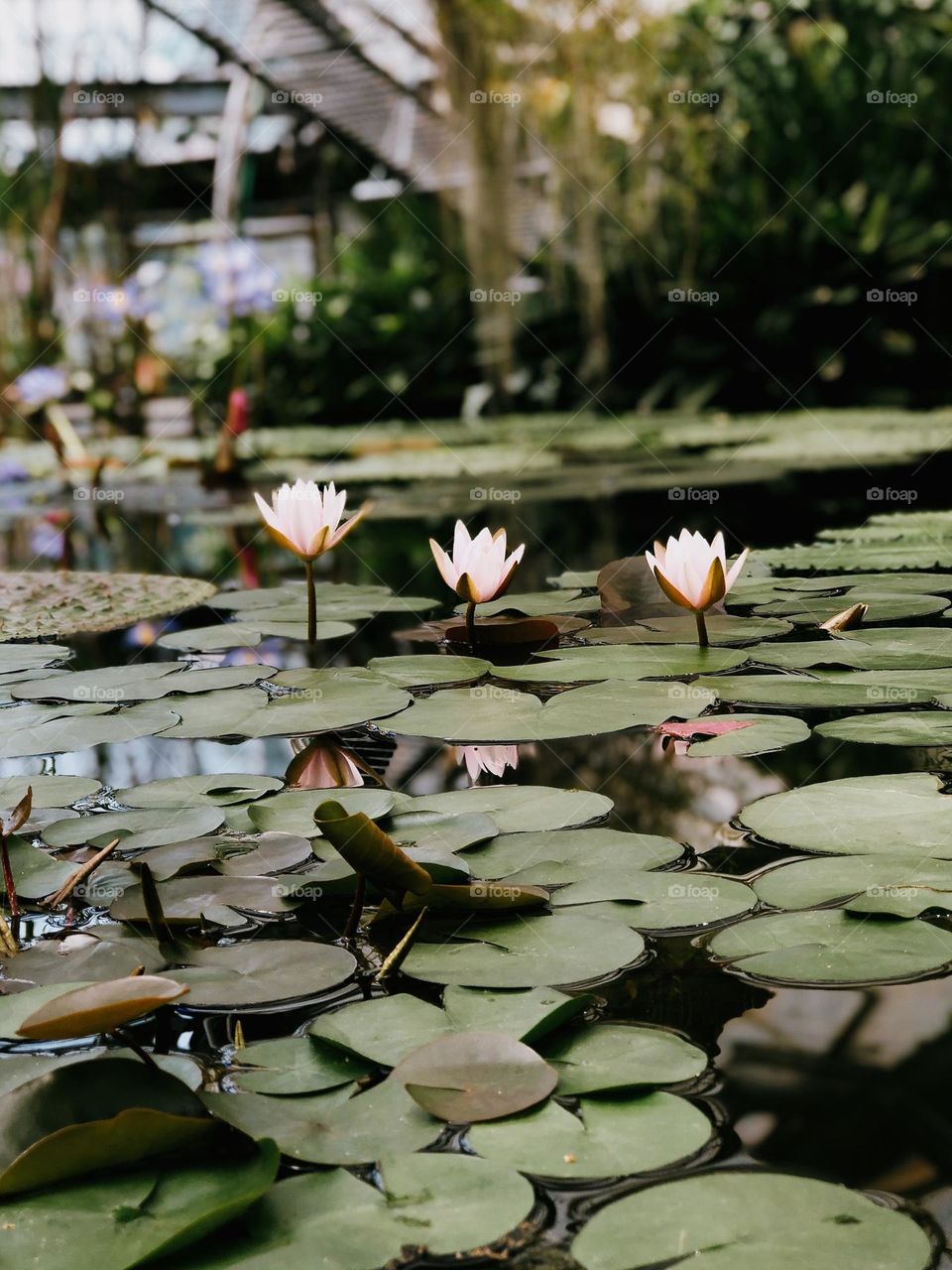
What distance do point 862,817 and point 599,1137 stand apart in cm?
63

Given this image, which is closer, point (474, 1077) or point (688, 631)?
point (474, 1077)

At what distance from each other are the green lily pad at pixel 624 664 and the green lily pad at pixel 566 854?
2.09 feet

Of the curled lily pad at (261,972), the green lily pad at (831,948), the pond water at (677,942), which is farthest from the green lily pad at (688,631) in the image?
the curled lily pad at (261,972)

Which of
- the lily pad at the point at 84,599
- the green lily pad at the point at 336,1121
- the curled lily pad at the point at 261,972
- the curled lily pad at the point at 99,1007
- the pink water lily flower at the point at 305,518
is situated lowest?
the green lily pad at the point at 336,1121

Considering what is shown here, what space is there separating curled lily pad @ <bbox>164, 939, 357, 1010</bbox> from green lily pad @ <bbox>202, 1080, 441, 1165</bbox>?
0.14m

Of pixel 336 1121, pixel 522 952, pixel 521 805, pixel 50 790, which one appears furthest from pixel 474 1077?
pixel 50 790

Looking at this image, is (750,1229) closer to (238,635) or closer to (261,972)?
(261,972)

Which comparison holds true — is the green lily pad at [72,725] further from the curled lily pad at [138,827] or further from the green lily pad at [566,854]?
the green lily pad at [566,854]

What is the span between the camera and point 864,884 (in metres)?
1.17

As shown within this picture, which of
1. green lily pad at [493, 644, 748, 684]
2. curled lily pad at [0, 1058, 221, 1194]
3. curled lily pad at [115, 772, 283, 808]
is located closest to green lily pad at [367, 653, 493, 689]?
green lily pad at [493, 644, 748, 684]

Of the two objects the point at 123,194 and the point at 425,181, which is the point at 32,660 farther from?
the point at 425,181

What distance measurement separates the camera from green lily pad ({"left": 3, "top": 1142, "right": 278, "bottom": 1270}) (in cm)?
71

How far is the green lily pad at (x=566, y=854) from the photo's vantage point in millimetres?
1243

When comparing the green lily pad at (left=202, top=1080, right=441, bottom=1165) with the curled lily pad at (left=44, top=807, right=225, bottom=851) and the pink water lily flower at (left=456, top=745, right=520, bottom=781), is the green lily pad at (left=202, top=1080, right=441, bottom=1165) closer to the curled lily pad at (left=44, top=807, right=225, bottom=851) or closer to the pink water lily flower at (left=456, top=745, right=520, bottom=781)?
the curled lily pad at (left=44, top=807, right=225, bottom=851)
